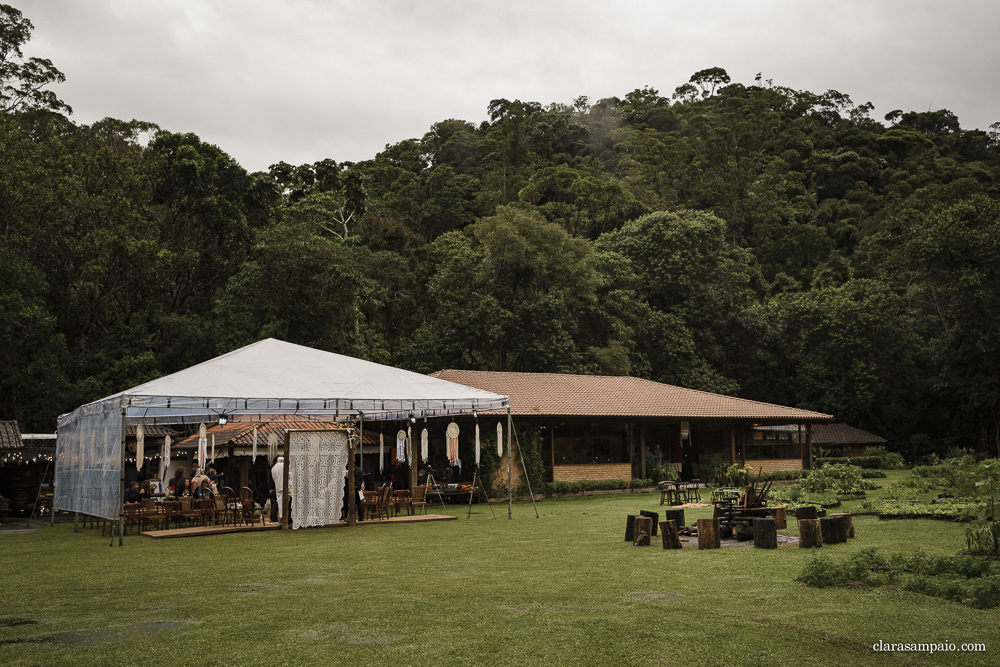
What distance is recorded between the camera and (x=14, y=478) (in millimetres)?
25906

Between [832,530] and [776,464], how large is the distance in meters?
22.6

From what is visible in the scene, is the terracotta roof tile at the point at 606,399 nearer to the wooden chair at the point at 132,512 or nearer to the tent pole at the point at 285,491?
the tent pole at the point at 285,491

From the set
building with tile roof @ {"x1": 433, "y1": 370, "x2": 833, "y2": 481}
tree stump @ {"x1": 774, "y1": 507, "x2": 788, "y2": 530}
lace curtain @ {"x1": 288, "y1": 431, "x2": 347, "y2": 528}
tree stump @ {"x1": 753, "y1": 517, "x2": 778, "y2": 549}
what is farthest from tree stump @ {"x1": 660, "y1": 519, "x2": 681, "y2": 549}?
building with tile roof @ {"x1": 433, "y1": 370, "x2": 833, "y2": 481}

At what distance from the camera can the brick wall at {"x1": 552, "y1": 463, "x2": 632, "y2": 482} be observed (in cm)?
2773

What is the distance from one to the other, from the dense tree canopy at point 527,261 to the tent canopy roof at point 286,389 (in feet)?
41.0

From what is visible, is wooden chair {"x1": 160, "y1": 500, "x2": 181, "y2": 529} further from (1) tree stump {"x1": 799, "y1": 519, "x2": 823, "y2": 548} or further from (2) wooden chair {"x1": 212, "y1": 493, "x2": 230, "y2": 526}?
(1) tree stump {"x1": 799, "y1": 519, "x2": 823, "y2": 548}

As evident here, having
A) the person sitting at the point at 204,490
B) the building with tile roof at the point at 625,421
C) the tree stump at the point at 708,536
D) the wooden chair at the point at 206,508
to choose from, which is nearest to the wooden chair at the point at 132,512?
the wooden chair at the point at 206,508

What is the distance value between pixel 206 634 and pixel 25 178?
28213 mm

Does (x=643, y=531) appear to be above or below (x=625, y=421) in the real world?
below

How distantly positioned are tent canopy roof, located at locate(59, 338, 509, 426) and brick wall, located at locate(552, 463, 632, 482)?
28.6ft

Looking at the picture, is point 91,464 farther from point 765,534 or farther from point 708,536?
point 765,534

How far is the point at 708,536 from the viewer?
1166 cm

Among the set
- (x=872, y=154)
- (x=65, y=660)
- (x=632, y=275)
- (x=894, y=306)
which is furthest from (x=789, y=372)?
(x=65, y=660)

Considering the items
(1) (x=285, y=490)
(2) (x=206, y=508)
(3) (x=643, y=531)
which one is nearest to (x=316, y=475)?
(1) (x=285, y=490)
